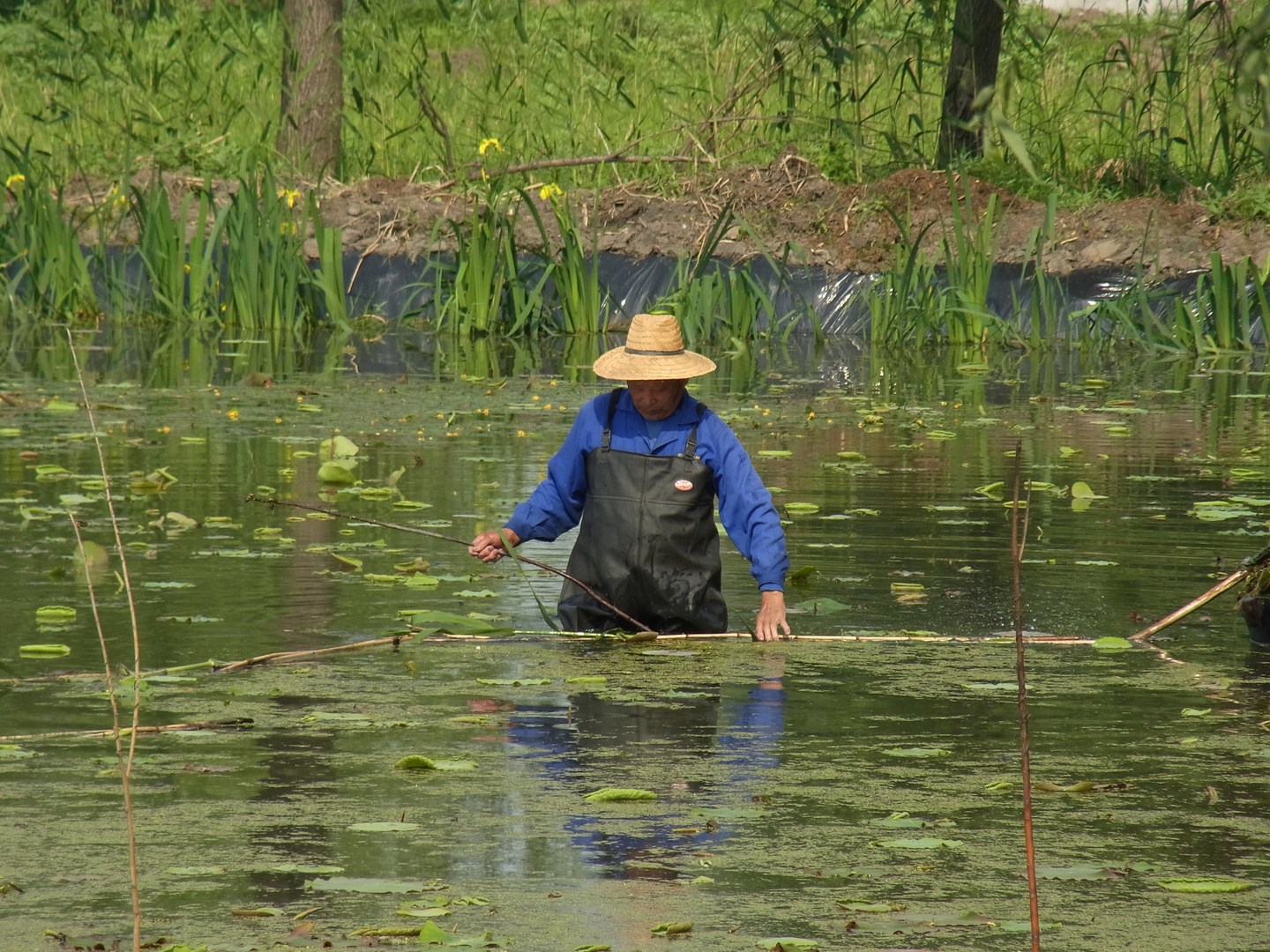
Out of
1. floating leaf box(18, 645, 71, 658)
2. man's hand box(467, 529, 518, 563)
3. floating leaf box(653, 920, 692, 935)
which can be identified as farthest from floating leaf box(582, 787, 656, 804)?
floating leaf box(18, 645, 71, 658)

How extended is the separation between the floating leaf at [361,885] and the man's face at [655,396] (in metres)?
2.25

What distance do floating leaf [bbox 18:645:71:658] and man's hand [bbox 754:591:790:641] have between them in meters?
1.88

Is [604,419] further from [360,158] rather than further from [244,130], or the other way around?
[244,130]

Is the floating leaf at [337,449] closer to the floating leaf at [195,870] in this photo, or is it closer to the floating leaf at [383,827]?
the floating leaf at [383,827]

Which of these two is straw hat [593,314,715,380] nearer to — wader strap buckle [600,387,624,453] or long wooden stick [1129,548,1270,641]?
wader strap buckle [600,387,624,453]

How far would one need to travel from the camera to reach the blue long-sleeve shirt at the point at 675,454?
516 cm

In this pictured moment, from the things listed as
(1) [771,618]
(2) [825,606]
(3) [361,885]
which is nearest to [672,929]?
(3) [361,885]

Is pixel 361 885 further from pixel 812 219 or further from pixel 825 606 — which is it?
pixel 812 219

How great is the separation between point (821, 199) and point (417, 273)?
3692 millimetres

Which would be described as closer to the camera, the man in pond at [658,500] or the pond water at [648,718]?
the pond water at [648,718]

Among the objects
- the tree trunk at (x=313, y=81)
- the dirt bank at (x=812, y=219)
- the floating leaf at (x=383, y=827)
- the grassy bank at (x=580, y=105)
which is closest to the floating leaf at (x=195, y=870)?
the floating leaf at (x=383, y=827)

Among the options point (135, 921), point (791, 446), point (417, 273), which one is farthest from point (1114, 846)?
point (417, 273)

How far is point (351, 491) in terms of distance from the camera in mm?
7371

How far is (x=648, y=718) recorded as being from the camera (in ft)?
14.2
